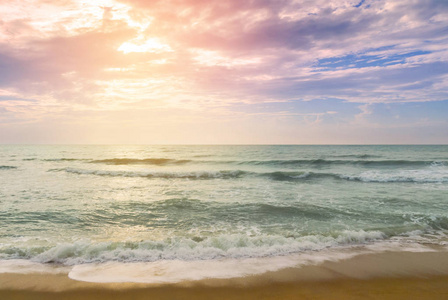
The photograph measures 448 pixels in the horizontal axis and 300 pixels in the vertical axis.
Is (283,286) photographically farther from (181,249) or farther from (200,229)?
(200,229)

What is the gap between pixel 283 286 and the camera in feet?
14.7

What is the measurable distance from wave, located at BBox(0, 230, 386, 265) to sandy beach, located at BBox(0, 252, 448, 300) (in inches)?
32.3

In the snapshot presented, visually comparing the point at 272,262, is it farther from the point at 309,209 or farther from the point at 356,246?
the point at 309,209

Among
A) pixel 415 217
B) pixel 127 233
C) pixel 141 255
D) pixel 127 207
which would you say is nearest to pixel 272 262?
pixel 141 255

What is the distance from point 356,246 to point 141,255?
523cm

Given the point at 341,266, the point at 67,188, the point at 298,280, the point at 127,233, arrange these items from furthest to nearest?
the point at 67,188, the point at 127,233, the point at 341,266, the point at 298,280

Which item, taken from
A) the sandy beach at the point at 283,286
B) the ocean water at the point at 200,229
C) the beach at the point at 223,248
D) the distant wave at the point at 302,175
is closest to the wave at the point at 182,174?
the distant wave at the point at 302,175

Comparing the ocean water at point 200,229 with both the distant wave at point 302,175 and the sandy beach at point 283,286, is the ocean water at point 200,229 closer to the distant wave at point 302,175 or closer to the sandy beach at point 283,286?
the sandy beach at point 283,286

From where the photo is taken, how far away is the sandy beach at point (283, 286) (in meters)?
4.17

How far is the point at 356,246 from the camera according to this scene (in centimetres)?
636

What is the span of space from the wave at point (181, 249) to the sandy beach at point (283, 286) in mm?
819

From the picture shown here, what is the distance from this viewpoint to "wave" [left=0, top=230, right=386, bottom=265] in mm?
5566

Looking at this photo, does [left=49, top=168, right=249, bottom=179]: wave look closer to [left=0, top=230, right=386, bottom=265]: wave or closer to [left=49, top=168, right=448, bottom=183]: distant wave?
[left=49, top=168, right=448, bottom=183]: distant wave

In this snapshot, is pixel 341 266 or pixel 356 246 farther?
pixel 356 246
